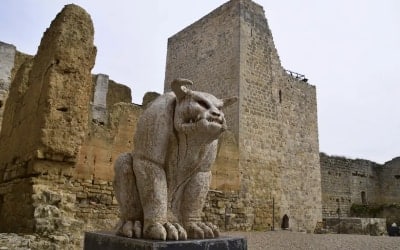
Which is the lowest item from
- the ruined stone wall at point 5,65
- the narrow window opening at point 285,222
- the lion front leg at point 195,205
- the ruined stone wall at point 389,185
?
the narrow window opening at point 285,222

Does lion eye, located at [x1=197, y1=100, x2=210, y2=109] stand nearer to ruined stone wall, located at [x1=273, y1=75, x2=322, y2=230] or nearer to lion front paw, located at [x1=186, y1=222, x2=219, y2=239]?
lion front paw, located at [x1=186, y1=222, x2=219, y2=239]

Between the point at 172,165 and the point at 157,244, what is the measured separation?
29.3 inches

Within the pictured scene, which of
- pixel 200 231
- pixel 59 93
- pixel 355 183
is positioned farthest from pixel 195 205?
pixel 355 183

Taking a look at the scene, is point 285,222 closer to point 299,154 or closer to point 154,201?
Answer: point 299,154

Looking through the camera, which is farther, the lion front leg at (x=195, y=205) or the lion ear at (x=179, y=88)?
the lion ear at (x=179, y=88)

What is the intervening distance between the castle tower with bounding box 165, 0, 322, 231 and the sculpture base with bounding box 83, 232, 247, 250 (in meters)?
8.25

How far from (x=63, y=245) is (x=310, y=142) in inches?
520

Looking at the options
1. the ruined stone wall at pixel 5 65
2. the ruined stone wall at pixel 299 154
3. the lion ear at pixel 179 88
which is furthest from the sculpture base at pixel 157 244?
the ruined stone wall at pixel 299 154

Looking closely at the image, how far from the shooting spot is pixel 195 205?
2684 mm

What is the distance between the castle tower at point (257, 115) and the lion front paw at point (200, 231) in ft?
26.9

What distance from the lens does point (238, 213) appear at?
11.4 metres

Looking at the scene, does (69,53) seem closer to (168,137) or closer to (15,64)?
(168,137)

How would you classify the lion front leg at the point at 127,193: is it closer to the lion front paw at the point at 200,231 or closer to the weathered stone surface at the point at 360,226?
the lion front paw at the point at 200,231

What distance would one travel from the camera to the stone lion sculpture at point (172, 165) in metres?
2.53
